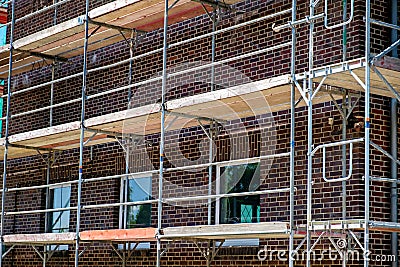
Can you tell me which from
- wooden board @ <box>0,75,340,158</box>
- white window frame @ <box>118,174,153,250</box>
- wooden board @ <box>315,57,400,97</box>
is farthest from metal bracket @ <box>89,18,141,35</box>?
wooden board @ <box>315,57,400,97</box>

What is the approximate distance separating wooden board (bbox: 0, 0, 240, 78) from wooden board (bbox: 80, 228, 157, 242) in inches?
148

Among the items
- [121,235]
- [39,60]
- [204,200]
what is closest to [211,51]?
[204,200]

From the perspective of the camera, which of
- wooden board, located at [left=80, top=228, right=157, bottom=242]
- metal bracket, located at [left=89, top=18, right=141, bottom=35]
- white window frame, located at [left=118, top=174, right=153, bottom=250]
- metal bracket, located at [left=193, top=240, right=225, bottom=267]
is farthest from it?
white window frame, located at [left=118, top=174, right=153, bottom=250]

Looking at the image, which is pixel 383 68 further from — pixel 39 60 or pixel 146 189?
pixel 39 60

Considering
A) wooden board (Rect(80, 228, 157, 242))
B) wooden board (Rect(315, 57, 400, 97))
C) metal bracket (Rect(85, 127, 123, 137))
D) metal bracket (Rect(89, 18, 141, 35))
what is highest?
metal bracket (Rect(89, 18, 141, 35))

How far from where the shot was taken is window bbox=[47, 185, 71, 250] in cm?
1786

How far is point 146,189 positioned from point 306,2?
486cm

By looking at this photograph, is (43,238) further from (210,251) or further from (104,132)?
(210,251)

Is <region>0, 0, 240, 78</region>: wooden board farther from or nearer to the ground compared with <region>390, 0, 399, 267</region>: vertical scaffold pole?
farther from the ground

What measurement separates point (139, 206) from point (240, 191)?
2.84m

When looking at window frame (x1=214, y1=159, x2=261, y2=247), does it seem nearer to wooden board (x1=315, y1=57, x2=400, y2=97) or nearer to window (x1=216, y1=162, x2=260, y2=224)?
window (x1=216, y1=162, x2=260, y2=224)

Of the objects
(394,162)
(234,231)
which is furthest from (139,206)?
(394,162)

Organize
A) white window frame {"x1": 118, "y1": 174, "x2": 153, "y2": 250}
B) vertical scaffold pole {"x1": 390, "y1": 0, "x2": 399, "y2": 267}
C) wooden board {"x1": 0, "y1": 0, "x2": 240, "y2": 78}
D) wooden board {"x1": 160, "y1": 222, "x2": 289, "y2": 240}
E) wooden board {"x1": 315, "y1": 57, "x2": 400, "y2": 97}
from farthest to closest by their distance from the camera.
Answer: white window frame {"x1": 118, "y1": 174, "x2": 153, "y2": 250} → wooden board {"x1": 0, "y1": 0, "x2": 240, "y2": 78} → vertical scaffold pole {"x1": 390, "y1": 0, "x2": 399, "y2": 267} → wooden board {"x1": 160, "y1": 222, "x2": 289, "y2": 240} → wooden board {"x1": 315, "y1": 57, "x2": 400, "y2": 97}

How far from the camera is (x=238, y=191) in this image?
45.7 feet
